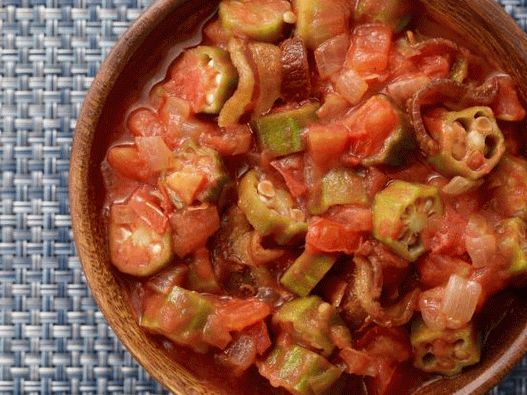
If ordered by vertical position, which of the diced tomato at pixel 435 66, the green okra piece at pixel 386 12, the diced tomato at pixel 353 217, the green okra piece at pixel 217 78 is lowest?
the diced tomato at pixel 353 217

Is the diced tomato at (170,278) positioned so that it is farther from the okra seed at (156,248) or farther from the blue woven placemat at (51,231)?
the blue woven placemat at (51,231)

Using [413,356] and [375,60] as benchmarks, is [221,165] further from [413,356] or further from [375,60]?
[413,356]

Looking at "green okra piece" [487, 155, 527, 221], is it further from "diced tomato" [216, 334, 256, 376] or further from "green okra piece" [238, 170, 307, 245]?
"diced tomato" [216, 334, 256, 376]

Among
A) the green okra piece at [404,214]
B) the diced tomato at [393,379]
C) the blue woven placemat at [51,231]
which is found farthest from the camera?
the blue woven placemat at [51,231]

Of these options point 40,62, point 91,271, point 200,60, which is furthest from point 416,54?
point 40,62

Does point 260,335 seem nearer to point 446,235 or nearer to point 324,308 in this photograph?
point 324,308

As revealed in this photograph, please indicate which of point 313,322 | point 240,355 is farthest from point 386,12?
point 240,355

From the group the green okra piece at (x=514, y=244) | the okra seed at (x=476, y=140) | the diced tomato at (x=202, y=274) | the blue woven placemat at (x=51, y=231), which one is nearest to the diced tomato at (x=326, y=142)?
the okra seed at (x=476, y=140)

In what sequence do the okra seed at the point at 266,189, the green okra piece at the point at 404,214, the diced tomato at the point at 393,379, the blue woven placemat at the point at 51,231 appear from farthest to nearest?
the blue woven placemat at the point at 51,231, the diced tomato at the point at 393,379, the okra seed at the point at 266,189, the green okra piece at the point at 404,214
